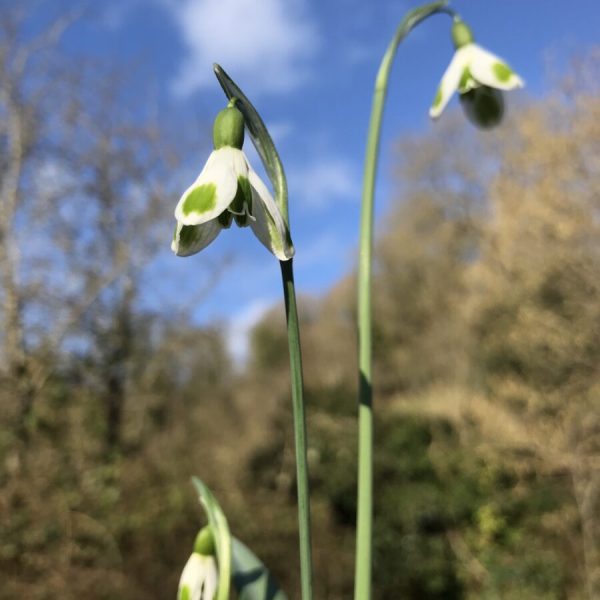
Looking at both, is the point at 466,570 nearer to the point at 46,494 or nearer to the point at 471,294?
the point at 46,494

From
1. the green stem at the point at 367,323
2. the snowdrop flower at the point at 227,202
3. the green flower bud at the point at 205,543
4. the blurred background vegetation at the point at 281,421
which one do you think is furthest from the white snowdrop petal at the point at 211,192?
the blurred background vegetation at the point at 281,421

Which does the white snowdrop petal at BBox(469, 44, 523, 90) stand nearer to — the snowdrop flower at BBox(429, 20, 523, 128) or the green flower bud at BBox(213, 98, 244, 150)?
the snowdrop flower at BBox(429, 20, 523, 128)

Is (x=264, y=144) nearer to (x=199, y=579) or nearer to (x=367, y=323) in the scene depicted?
(x=367, y=323)

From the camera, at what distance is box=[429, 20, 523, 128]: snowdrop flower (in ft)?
2.03

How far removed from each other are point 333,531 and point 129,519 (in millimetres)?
1463

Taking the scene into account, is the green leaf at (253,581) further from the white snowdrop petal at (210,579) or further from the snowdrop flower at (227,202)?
the snowdrop flower at (227,202)

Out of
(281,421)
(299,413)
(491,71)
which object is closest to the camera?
(299,413)

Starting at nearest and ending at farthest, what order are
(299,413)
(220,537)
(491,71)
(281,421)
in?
(299,413), (220,537), (491,71), (281,421)

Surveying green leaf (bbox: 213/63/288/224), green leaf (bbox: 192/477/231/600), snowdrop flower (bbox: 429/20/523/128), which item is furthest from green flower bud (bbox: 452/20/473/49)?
green leaf (bbox: 192/477/231/600)

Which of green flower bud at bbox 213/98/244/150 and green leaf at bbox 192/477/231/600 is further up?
green flower bud at bbox 213/98/244/150

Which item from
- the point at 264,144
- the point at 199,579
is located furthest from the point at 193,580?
the point at 264,144

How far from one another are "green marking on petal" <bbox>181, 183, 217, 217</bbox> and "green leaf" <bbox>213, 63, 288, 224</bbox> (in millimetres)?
44

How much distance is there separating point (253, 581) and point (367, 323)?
0.25 metres

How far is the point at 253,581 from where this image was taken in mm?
580
